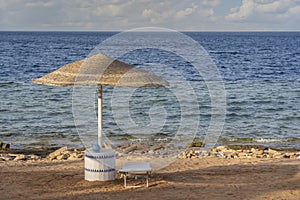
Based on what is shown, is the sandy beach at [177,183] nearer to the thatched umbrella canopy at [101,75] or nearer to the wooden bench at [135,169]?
the wooden bench at [135,169]

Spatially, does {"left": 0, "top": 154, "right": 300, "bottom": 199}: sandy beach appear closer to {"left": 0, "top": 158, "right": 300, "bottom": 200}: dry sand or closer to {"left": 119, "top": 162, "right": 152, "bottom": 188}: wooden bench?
{"left": 0, "top": 158, "right": 300, "bottom": 200}: dry sand

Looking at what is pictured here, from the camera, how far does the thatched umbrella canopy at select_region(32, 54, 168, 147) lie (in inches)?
369

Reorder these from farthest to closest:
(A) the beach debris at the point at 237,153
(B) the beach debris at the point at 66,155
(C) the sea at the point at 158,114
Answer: (C) the sea at the point at 158,114, (A) the beach debris at the point at 237,153, (B) the beach debris at the point at 66,155

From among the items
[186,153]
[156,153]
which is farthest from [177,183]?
[156,153]

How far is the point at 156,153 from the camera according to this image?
588 inches

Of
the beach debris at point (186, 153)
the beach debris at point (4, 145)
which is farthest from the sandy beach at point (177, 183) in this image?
the beach debris at point (4, 145)

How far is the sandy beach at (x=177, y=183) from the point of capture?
9039 millimetres

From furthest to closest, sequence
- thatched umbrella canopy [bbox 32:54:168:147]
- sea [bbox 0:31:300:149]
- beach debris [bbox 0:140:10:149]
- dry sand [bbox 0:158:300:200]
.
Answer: sea [bbox 0:31:300:149]
beach debris [bbox 0:140:10:149]
thatched umbrella canopy [bbox 32:54:168:147]
dry sand [bbox 0:158:300:200]

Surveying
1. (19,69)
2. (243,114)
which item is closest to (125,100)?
(243,114)

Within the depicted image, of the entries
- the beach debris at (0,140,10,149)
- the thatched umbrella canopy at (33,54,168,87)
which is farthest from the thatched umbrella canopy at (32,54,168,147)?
the beach debris at (0,140,10,149)

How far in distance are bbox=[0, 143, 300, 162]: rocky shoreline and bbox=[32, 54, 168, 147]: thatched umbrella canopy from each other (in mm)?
4144

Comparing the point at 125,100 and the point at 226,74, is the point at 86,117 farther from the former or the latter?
the point at 226,74

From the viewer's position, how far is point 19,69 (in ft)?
147

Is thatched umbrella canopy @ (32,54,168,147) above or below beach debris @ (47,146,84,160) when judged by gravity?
above
